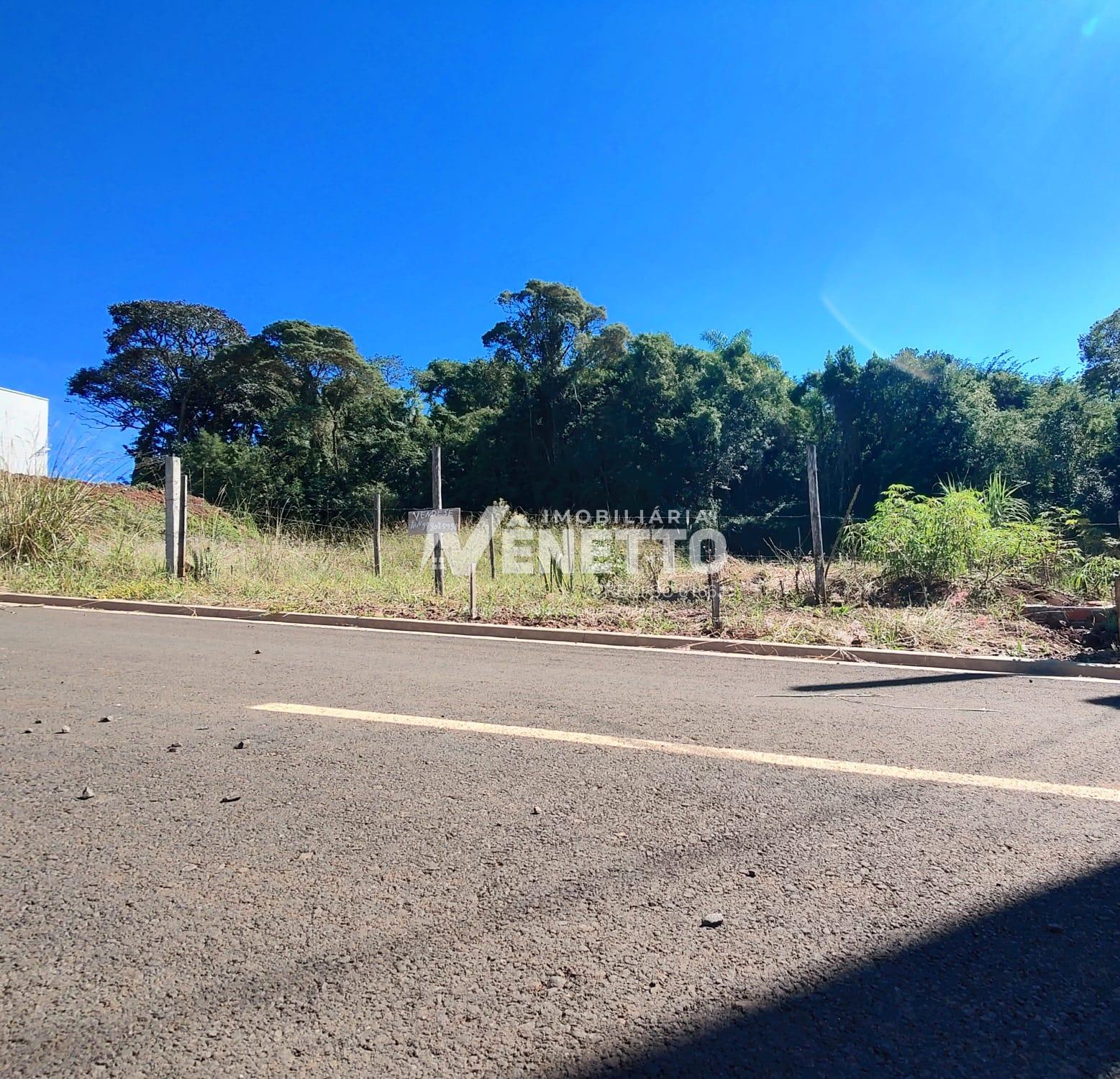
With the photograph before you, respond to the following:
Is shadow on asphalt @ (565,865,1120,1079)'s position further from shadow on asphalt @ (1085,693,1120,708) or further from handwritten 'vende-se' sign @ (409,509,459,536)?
handwritten 'vende-se' sign @ (409,509,459,536)

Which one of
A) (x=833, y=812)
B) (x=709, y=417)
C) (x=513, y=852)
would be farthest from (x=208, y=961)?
(x=709, y=417)

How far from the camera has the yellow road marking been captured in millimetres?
3066

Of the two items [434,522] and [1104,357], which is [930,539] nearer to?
[434,522]

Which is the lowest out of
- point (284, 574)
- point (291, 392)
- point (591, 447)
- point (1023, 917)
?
point (1023, 917)

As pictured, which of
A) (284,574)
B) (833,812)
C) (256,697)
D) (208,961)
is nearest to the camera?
(208,961)

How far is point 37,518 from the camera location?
12.3m

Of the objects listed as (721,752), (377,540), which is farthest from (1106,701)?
(377,540)

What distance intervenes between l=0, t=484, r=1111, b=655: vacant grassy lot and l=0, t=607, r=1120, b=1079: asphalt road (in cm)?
294

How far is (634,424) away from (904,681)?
27.8 metres

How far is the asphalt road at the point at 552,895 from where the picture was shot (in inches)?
62.2

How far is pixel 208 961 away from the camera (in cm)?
184

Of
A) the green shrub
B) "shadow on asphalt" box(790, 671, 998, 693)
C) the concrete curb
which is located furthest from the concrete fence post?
the green shrub

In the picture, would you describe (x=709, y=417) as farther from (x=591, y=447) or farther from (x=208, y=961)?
(x=208, y=961)

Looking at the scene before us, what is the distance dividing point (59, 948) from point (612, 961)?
1564 mm
